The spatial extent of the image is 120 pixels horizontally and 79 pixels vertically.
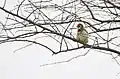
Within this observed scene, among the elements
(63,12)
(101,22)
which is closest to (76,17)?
(63,12)

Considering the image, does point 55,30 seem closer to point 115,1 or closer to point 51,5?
point 51,5

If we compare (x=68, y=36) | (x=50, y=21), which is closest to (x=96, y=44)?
(x=68, y=36)

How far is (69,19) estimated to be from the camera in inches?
48.4

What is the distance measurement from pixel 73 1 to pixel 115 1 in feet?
0.60

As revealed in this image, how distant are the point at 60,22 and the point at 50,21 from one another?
0.07 meters

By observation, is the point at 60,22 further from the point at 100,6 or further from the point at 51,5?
the point at 100,6

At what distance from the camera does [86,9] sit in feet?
4.13

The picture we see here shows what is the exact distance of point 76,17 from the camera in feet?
3.77

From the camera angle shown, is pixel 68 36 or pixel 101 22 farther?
pixel 101 22

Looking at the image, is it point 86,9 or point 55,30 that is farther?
point 86,9

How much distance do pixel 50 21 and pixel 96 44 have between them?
0.71 feet

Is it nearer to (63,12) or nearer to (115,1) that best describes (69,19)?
(63,12)

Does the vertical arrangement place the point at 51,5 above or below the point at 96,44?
above

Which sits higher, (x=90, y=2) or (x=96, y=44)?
(x=90, y=2)
